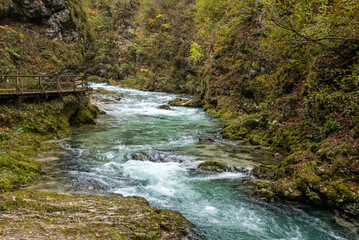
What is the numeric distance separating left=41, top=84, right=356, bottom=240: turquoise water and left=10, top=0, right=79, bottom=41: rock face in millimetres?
9302

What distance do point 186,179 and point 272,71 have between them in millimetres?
12232

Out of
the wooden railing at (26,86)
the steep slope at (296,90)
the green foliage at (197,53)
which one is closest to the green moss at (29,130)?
the wooden railing at (26,86)

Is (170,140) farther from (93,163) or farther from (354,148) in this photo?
(354,148)

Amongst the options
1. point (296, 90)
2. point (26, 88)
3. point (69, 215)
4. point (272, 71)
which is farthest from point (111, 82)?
point (69, 215)

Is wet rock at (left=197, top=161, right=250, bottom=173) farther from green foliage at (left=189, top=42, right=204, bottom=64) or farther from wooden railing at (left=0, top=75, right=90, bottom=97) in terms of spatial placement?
green foliage at (left=189, top=42, right=204, bottom=64)

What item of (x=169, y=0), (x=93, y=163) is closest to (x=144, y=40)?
(x=169, y=0)

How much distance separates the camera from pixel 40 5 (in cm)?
1891

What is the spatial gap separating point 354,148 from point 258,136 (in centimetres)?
619

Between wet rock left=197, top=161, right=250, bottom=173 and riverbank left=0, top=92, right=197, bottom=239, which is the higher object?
riverbank left=0, top=92, right=197, bottom=239

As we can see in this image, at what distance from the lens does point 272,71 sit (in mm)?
17938

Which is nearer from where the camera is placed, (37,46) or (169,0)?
(37,46)

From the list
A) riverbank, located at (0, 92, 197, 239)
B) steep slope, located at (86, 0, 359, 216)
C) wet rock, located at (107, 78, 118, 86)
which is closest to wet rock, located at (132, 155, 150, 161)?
riverbank, located at (0, 92, 197, 239)

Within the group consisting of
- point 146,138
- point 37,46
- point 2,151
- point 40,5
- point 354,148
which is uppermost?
point 40,5

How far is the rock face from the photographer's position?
18078mm
